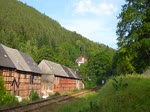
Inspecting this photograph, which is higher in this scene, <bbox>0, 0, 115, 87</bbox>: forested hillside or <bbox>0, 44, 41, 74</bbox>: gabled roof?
<bbox>0, 0, 115, 87</bbox>: forested hillside

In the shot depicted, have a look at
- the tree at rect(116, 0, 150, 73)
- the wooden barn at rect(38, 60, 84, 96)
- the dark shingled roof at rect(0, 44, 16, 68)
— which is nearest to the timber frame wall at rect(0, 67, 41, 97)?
the dark shingled roof at rect(0, 44, 16, 68)

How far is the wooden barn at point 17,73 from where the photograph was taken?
3922cm

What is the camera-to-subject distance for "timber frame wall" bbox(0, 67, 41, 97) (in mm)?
39281

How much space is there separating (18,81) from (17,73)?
1191mm

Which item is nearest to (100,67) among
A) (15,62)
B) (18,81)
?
(15,62)

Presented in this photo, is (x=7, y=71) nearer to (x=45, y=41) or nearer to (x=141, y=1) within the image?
(x=141, y=1)

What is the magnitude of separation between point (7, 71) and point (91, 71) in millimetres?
49440

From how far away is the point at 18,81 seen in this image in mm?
42594

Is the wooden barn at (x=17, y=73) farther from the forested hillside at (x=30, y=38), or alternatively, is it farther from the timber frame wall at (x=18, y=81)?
the forested hillside at (x=30, y=38)

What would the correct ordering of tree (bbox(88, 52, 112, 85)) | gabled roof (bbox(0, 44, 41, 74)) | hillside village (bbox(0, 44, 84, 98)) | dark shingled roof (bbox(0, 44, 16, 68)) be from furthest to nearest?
tree (bbox(88, 52, 112, 85)) < gabled roof (bbox(0, 44, 41, 74)) < hillside village (bbox(0, 44, 84, 98)) < dark shingled roof (bbox(0, 44, 16, 68))

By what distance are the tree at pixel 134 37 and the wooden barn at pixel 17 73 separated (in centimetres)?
1564

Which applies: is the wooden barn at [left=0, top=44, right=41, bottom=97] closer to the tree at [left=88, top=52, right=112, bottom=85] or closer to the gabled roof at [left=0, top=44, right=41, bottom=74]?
the gabled roof at [left=0, top=44, right=41, bottom=74]

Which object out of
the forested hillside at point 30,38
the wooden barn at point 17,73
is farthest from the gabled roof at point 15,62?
the forested hillside at point 30,38

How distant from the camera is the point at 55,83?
198ft
